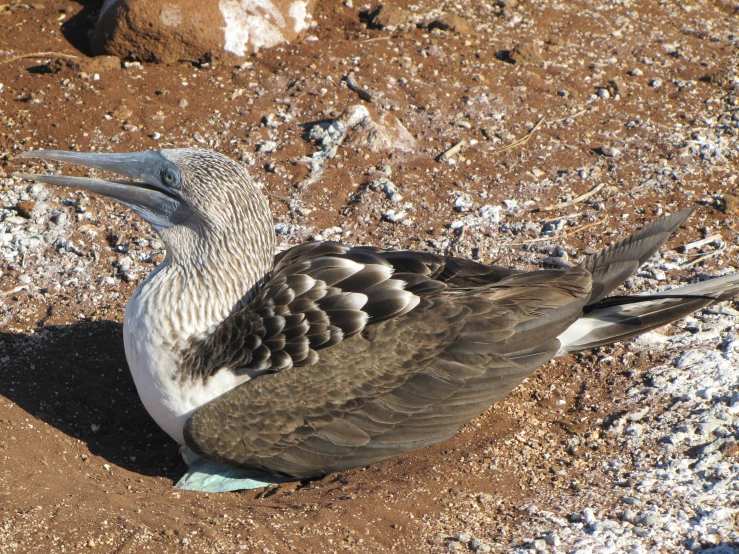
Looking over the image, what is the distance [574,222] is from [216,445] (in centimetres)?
389

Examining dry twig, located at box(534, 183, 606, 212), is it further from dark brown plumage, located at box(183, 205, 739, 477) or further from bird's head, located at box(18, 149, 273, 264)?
bird's head, located at box(18, 149, 273, 264)

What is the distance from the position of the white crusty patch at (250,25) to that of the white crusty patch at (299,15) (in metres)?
0.14

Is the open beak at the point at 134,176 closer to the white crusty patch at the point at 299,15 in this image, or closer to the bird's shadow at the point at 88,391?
the bird's shadow at the point at 88,391

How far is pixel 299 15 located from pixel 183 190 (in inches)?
176

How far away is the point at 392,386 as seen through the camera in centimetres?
524

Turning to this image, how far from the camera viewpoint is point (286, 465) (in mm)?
5246

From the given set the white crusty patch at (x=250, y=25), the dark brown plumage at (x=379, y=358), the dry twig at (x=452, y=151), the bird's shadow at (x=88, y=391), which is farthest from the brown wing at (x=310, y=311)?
the white crusty patch at (x=250, y=25)

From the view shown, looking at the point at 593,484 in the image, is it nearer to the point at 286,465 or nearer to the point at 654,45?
the point at 286,465

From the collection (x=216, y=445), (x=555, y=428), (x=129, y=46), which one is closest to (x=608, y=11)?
(x=129, y=46)

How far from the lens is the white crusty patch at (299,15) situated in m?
9.09

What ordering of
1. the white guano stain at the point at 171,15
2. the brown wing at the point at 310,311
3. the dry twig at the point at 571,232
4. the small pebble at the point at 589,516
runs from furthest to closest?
the white guano stain at the point at 171,15, the dry twig at the point at 571,232, the brown wing at the point at 310,311, the small pebble at the point at 589,516

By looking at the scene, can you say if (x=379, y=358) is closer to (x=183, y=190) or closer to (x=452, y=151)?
(x=183, y=190)

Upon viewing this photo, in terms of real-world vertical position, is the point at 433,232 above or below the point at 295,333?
above

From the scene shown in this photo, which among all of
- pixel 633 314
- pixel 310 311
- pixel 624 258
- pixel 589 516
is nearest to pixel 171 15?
pixel 310 311
